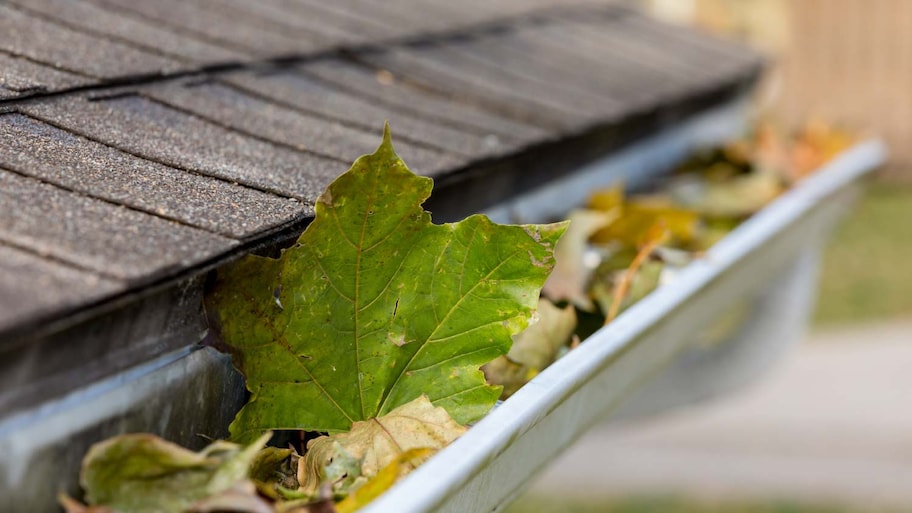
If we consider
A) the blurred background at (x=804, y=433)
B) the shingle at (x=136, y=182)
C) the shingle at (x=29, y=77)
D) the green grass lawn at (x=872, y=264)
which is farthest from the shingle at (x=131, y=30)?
the green grass lawn at (x=872, y=264)

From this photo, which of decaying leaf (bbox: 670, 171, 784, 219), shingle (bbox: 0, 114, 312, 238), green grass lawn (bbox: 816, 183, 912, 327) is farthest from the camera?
green grass lawn (bbox: 816, 183, 912, 327)

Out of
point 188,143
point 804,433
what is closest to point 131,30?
point 188,143

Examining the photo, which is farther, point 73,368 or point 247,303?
point 247,303

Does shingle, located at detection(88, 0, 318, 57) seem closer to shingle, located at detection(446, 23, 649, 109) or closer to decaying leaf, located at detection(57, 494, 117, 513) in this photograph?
shingle, located at detection(446, 23, 649, 109)

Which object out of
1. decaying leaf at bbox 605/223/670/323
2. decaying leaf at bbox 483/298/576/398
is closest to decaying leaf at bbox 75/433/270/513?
decaying leaf at bbox 483/298/576/398

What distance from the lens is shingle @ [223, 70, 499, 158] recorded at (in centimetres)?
157

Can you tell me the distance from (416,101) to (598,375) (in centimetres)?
68

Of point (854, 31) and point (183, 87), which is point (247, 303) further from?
point (854, 31)

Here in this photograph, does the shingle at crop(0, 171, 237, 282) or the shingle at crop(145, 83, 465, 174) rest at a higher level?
the shingle at crop(145, 83, 465, 174)

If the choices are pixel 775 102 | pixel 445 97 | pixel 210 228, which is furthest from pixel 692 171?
pixel 775 102

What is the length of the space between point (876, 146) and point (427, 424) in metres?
2.68

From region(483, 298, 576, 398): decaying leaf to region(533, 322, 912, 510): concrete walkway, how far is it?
3.60 meters

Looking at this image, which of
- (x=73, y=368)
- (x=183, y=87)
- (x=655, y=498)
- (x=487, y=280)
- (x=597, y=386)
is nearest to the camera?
(x=73, y=368)

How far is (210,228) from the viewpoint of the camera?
3.11 feet
